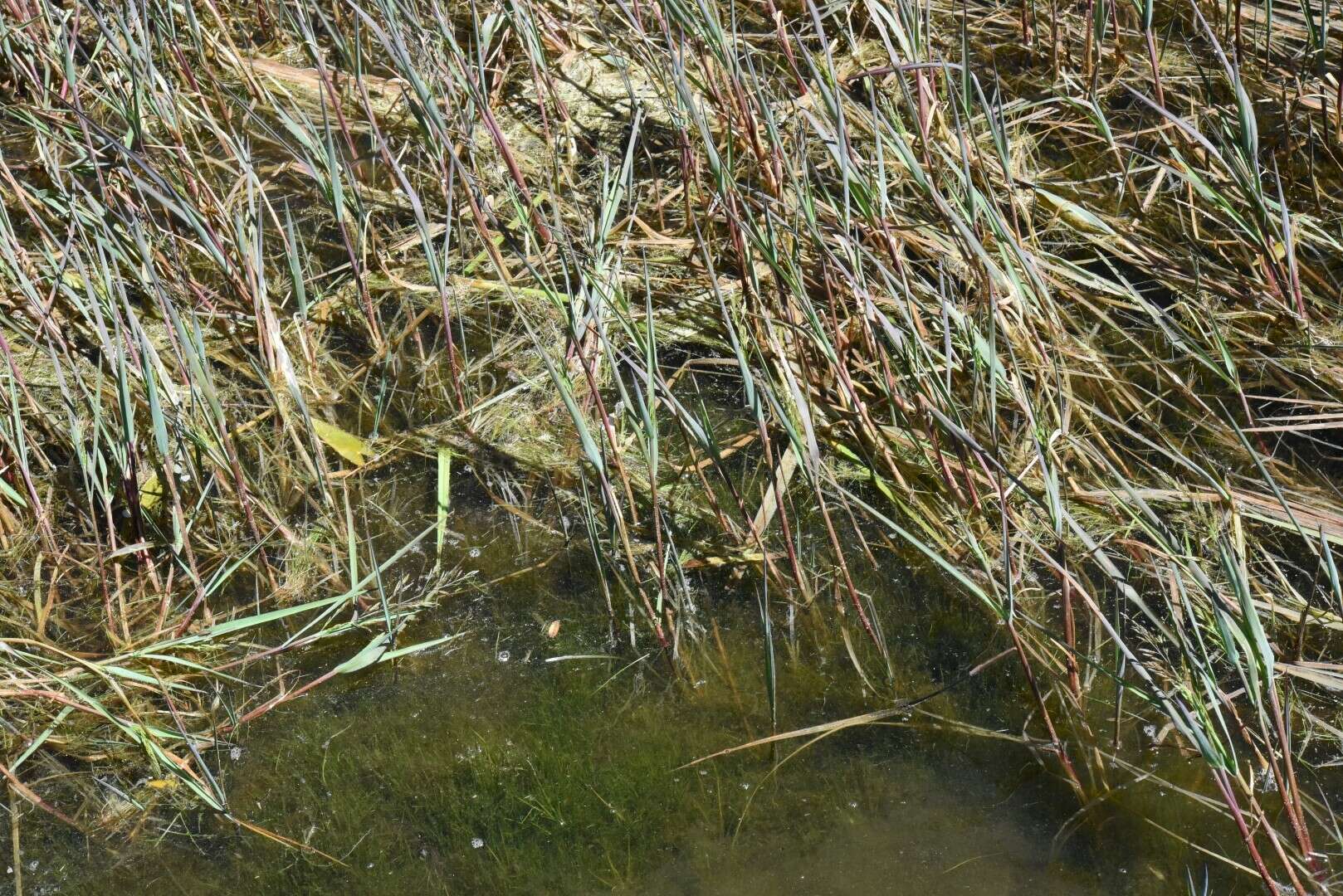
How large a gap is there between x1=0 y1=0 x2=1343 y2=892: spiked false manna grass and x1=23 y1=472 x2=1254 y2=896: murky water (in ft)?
0.17

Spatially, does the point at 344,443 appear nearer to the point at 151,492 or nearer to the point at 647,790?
the point at 151,492

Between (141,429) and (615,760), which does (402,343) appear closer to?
(141,429)

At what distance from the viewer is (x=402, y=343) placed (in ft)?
7.09

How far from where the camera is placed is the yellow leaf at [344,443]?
6.46 feet

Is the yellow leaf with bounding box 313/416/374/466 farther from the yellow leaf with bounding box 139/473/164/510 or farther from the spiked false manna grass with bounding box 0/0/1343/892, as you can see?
the yellow leaf with bounding box 139/473/164/510

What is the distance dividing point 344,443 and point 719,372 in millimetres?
662

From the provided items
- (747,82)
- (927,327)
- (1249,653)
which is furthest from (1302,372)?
(747,82)

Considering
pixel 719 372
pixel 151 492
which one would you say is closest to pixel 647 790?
pixel 719 372

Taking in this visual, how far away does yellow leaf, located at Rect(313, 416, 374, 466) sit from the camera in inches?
77.5

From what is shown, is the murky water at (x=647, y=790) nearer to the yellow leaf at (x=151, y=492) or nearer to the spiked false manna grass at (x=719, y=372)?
the spiked false manna grass at (x=719, y=372)

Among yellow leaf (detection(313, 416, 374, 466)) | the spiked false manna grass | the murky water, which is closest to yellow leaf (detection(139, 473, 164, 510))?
the spiked false manna grass

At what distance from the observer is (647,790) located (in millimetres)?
1581

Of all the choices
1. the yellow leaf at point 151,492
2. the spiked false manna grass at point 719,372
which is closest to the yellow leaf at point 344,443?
the spiked false manna grass at point 719,372

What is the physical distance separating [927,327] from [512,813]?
1041 millimetres
